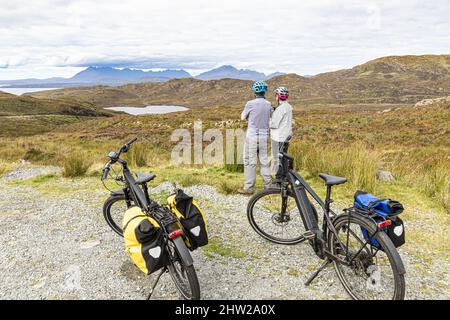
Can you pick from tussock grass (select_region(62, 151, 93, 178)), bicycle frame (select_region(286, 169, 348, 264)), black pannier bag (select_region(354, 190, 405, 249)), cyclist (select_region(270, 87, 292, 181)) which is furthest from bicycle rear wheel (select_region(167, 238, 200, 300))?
tussock grass (select_region(62, 151, 93, 178))

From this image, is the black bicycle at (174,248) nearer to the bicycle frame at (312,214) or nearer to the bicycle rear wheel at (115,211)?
the bicycle rear wheel at (115,211)

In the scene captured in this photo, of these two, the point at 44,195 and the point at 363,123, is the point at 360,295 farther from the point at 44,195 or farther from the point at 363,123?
the point at 363,123

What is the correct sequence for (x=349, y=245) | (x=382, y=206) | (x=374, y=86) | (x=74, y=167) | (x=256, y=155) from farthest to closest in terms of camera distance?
1. (x=374, y=86)
2. (x=74, y=167)
3. (x=256, y=155)
4. (x=349, y=245)
5. (x=382, y=206)

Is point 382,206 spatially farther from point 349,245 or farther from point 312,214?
point 312,214

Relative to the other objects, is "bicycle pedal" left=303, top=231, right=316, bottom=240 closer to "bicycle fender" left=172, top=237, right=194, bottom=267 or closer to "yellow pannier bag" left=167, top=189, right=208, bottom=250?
"yellow pannier bag" left=167, top=189, right=208, bottom=250

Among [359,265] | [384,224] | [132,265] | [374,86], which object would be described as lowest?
[132,265]

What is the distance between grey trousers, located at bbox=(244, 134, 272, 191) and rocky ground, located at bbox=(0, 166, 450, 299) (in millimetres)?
879

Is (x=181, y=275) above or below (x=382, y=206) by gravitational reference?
below

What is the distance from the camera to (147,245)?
3240 mm

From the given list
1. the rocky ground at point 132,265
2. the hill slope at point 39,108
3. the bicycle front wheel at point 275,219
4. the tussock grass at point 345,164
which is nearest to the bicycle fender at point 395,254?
the rocky ground at point 132,265

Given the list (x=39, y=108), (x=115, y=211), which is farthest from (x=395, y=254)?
(x=39, y=108)

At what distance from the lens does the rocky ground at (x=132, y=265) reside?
3.74m

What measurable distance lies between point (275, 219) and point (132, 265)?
7.02 feet
